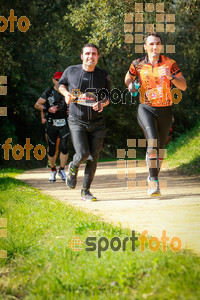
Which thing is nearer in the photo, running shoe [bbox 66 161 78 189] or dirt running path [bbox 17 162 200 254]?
dirt running path [bbox 17 162 200 254]

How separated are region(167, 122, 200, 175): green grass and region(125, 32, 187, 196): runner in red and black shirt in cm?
414

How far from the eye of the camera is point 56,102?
1031cm

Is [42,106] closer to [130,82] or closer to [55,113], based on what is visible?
[55,113]

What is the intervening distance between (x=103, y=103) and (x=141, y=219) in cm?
210

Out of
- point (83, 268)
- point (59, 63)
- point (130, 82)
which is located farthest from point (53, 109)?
point (59, 63)

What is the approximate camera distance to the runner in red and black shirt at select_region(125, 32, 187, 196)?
22.4ft

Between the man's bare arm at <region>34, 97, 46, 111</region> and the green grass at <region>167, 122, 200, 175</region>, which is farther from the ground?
the man's bare arm at <region>34, 97, 46, 111</region>

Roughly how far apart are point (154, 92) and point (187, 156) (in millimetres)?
6586

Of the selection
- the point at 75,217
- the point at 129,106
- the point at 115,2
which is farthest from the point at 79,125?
the point at 129,106

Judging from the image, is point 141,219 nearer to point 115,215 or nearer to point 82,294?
point 115,215

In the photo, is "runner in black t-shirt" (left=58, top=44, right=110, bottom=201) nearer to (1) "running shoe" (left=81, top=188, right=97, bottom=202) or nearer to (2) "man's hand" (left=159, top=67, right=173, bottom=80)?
(1) "running shoe" (left=81, top=188, right=97, bottom=202)

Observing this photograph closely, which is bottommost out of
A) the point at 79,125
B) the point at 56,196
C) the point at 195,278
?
the point at 56,196

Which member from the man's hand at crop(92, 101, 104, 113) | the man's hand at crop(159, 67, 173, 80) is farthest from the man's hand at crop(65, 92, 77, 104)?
the man's hand at crop(159, 67, 173, 80)

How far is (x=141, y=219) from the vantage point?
543cm
